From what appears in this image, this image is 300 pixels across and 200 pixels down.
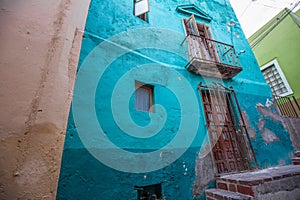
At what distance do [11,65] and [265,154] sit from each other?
6.12m

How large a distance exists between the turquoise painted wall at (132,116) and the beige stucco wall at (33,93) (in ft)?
5.14

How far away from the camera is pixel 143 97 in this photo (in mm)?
3635

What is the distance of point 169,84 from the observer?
400 cm

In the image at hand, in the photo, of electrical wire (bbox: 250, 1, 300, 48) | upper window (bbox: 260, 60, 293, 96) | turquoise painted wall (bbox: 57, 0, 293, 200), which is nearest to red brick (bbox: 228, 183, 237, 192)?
turquoise painted wall (bbox: 57, 0, 293, 200)

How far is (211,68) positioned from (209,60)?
33 cm

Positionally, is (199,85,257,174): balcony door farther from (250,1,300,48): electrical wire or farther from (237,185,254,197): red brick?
(250,1,300,48): electrical wire

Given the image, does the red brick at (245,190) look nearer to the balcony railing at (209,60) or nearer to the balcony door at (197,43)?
the balcony railing at (209,60)

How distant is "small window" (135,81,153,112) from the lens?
350 cm

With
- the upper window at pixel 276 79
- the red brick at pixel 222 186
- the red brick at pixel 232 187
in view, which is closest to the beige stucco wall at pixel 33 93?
the red brick at pixel 232 187

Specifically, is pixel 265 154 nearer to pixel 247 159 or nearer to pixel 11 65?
pixel 247 159

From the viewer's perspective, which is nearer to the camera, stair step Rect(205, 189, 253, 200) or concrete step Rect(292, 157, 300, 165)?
stair step Rect(205, 189, 253, 200)

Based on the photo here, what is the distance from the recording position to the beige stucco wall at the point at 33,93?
0.80 metres

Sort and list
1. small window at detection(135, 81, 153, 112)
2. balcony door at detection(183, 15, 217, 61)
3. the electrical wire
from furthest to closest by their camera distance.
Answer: the electrical wire < balcony door at detection(183, 15, 217, 61) < small window at detection(135, 81, 153, 112)

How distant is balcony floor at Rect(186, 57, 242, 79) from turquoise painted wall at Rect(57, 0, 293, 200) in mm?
197
